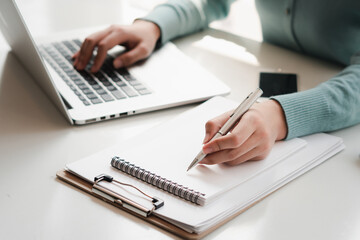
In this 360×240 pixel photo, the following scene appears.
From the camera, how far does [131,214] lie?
62 centimetres

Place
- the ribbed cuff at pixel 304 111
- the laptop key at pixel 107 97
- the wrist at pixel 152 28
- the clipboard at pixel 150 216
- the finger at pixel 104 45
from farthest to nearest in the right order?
the wrist at pixel 152 28 < the finger at pixel 104 45 < the laptop key at pixel 107 97 < the ribbed cuff at pixel 304 111 < the clipboard at pixel 150 216

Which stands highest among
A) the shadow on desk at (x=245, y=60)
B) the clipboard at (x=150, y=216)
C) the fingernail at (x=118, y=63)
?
the fingernail at (x=118, y=63)

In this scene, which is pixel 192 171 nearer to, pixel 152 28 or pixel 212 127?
pixel 212 127

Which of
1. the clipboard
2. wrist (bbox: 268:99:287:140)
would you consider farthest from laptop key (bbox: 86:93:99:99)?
wrist (bbox: 268:99:287:140)

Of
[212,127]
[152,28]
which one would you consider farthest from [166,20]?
[212,127]

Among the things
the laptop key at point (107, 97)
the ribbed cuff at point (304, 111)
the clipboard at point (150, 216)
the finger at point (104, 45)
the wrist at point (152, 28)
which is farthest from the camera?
the wrist at point (152, 28)

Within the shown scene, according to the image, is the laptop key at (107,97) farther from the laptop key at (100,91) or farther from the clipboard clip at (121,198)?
the clipboard clip at (121,198)

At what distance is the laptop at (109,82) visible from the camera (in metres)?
0.84

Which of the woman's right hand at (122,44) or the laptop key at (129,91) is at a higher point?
the woman's right hand at (122,44)

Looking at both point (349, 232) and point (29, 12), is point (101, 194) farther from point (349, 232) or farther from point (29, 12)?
point (29, 12)

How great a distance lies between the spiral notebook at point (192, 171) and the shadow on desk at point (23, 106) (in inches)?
7.2

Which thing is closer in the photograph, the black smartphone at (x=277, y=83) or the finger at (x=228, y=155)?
the finger at (x=228, y=155)

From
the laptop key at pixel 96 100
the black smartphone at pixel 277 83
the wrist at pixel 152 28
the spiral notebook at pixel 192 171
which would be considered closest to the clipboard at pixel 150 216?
the spiral notebook at pixel 192 171

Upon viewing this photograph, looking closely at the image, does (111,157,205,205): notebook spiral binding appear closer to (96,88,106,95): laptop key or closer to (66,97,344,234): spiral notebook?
(66,97,344,234): spiral notebook
